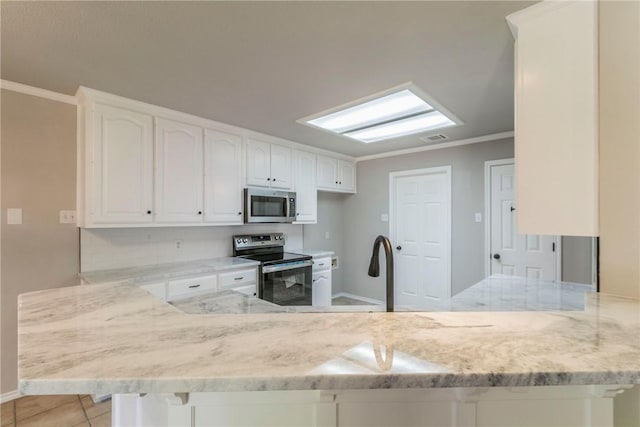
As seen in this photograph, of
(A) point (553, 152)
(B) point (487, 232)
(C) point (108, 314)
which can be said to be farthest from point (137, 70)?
(B) point (487, 232)

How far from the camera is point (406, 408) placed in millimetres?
797

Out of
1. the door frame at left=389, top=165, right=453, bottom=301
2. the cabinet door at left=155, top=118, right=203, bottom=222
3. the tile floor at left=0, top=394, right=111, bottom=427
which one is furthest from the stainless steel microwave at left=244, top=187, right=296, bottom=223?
the tile floor at left=0, top=394, right=111, bottom=427

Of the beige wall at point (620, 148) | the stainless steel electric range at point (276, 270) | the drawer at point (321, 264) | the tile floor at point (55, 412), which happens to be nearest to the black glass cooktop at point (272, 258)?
the stainless steel electric range at point (276, 270)

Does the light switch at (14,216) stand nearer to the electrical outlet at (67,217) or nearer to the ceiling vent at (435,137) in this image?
the electrical outlet at (67,217)

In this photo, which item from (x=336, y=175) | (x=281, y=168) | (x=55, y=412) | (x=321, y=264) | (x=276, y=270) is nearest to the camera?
(x=55, y=412)

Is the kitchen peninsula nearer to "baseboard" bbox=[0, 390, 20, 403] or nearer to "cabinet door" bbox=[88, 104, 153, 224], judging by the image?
"cabinet door" bbox=[88, 104, 153, 224]

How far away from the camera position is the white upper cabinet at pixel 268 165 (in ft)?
10.9

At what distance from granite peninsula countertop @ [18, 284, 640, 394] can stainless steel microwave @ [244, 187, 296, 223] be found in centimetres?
235

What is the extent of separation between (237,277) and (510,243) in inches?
119

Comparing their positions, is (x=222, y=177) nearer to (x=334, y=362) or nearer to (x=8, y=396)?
(x=8, y=396)

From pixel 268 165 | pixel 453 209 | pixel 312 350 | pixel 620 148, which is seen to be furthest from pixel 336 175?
pixel 312 350

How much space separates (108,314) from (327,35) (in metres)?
1.57

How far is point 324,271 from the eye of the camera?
12.9 feet

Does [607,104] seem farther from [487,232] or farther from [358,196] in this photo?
[358,196]
